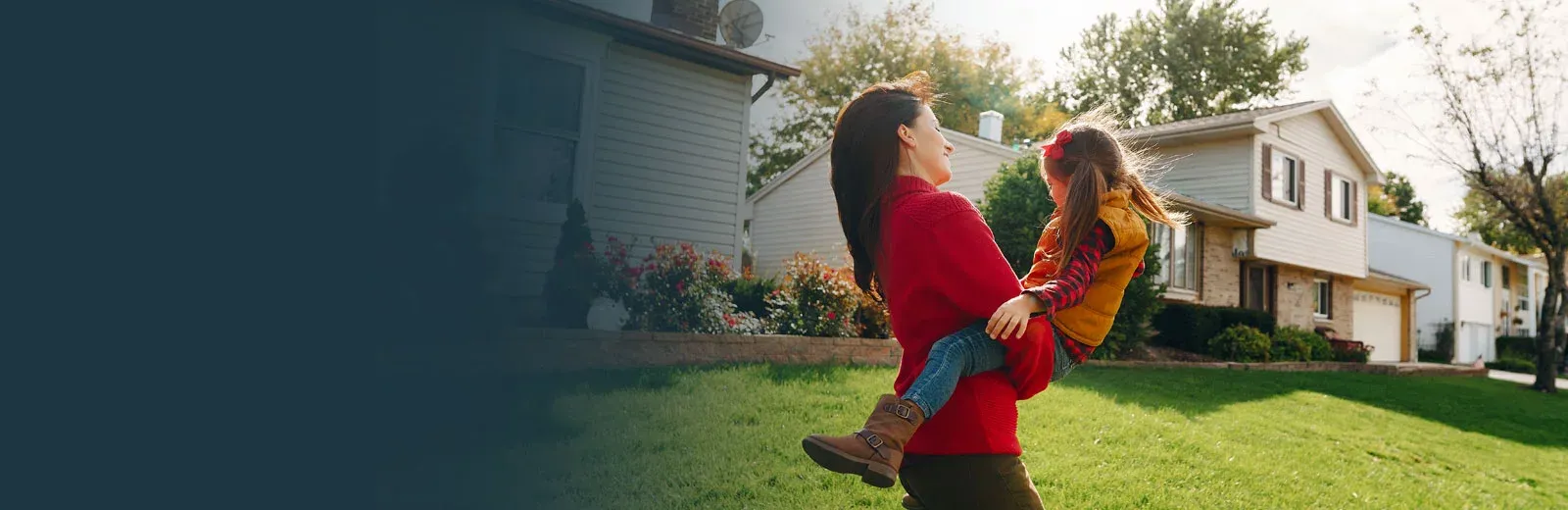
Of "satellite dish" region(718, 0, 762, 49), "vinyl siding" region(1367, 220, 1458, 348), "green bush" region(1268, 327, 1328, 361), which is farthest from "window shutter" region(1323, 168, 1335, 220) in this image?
"satellite dish" region(718, 0, 762, 49)

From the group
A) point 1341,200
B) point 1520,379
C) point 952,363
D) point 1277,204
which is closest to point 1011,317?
point 952,363

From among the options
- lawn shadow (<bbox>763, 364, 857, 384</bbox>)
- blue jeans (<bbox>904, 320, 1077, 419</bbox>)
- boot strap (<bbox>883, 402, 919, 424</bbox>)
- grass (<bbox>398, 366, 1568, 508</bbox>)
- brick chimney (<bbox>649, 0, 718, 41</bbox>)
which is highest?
brick chimney (<bbox>649, 0, 718, 41</bbox>)

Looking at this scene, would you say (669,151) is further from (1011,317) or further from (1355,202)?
(1355,202)

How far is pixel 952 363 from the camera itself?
5.82 ft

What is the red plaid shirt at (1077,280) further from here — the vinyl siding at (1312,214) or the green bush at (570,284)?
the vinyl siding at (1312,214)

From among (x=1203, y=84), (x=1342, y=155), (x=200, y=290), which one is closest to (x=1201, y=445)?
(x=200, y=290)

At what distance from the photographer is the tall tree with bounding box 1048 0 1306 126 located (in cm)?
3145

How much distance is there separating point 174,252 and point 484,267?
45 cm

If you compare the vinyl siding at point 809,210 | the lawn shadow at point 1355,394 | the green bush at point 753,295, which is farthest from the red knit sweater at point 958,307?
the vinyl siding at point 809,210

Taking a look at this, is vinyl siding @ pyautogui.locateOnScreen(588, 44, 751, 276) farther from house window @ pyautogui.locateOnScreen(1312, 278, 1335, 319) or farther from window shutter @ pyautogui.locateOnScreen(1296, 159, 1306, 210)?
house window @ pyautogui.locateOnScreen(1312, 278, 1335, 319)

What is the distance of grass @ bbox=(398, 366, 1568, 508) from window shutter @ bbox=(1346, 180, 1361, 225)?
12.3 metres

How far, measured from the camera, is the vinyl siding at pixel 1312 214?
1770 centimetres

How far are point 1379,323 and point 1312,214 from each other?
755 centimetres

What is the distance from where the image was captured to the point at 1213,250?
17.0 meters
